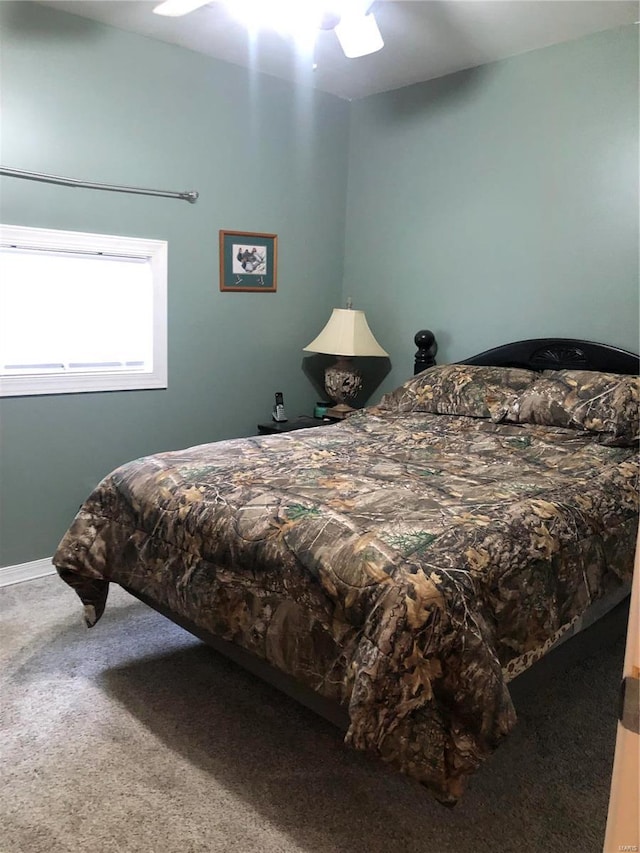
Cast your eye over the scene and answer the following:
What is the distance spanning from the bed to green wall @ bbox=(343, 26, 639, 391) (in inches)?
28.0

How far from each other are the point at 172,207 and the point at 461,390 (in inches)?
69.7

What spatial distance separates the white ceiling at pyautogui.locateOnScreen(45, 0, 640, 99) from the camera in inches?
113

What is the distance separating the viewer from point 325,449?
2.66m

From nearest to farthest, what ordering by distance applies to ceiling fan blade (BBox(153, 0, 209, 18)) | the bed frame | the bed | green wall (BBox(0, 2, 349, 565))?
1. the bed
2. the bed frame
3. ceiling fan blade (BBox(153, 0, 209, 18))
4. green wall (BBox(0, 2, 349, 565))

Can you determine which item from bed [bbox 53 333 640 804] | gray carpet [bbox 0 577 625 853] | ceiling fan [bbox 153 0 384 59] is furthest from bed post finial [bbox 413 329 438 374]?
gray carpet [bbox 0 577 625 853]

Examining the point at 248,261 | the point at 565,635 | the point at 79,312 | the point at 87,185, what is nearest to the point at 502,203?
the point at 248,261

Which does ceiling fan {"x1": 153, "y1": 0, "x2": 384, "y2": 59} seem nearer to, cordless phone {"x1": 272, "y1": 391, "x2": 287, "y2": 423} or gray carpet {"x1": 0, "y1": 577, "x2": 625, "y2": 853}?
cordless phone {"x1": 272, "y1": 391, "x2": 287, "y2": 423}

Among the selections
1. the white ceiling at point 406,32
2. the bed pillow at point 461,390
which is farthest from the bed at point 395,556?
the white ceiling at point 406,32

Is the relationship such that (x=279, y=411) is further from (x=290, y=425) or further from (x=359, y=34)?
(x=359, y=34)

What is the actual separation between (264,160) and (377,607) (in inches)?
120

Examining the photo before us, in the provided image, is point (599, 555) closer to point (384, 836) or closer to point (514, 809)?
point (514, 809)

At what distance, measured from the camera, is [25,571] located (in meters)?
3.20

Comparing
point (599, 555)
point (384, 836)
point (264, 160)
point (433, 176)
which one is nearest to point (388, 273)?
point (433, 176)

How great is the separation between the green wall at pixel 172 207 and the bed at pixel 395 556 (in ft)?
3.34
